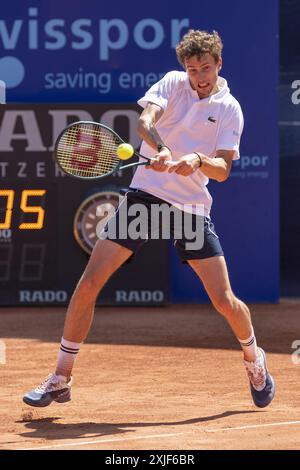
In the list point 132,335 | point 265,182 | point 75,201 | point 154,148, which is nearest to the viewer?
point 154,148

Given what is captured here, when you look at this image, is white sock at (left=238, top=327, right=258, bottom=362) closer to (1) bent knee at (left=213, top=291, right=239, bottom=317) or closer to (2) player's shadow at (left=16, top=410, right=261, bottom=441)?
(1) bent knee at (left=213, top=291, right=239, bottom=317)

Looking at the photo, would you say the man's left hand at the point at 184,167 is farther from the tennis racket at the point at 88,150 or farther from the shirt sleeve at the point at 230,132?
the tennis racket at the point at 88,150

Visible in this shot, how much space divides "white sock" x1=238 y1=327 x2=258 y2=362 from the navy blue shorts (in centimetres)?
51

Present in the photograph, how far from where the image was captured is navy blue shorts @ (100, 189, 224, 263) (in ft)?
19.7

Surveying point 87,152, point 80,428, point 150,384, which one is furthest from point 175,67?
point 80,428

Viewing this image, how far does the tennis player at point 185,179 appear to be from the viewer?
5973mm

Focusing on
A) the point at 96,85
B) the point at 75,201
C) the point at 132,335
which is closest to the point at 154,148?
the point at 132,335

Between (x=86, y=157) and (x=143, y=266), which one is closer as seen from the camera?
(x=86, y=157)

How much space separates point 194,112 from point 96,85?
6356 millimetres

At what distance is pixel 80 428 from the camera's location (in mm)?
5816

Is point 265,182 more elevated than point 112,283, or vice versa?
point 265,182

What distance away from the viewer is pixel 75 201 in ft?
37.8
